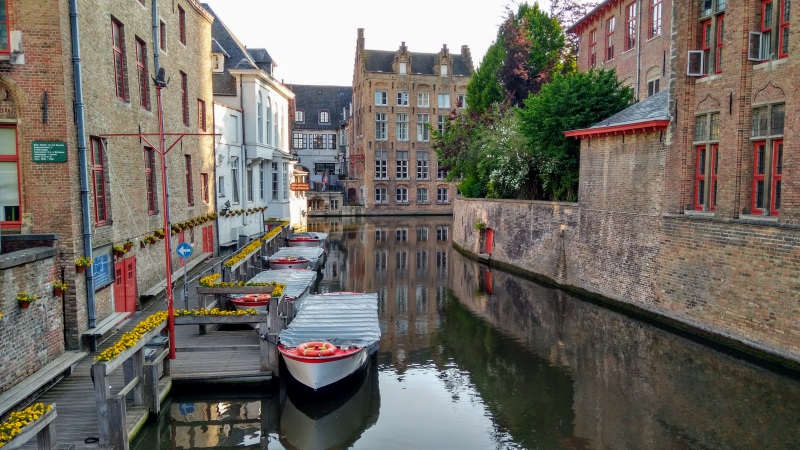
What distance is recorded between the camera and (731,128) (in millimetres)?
15453

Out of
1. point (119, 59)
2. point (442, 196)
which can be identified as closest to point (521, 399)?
point (119, 59)

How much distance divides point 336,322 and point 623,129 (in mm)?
11300

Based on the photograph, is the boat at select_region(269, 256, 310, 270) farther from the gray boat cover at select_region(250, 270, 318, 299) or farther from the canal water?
the canal water

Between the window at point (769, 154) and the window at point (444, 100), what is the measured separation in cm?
4997

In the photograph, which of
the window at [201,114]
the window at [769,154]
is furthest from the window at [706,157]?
the window at [201,114]

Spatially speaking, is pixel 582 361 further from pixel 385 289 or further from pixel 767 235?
pixel 385 289

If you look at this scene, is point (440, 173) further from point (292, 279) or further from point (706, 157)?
point (706, 157)

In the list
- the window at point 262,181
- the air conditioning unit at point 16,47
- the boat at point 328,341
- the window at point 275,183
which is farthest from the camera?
the window at point 275,183

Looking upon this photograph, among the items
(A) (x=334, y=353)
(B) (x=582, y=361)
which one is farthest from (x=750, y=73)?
(A) (x=334, y=353)

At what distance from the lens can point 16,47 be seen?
11297mm

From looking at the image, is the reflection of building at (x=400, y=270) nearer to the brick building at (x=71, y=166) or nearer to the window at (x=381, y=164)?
the brick building at (x=71, y=166)

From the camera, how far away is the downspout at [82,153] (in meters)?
11.9

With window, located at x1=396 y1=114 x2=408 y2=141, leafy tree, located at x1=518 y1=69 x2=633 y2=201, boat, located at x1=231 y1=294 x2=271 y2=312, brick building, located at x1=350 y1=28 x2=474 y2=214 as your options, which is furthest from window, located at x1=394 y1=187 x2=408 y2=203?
boat, located at x1=231 y1=294 x2=271 y2=312

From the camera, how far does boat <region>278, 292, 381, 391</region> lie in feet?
38.6
